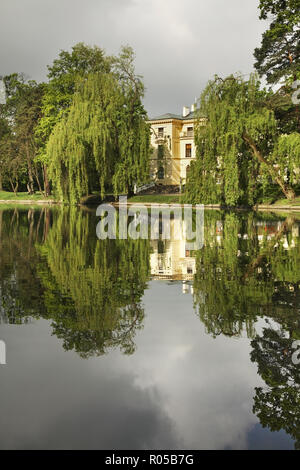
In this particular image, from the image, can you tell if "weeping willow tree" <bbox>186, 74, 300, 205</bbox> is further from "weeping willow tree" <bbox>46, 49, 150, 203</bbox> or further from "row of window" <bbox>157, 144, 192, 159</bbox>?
"row of window" <bbox>157, 144, 192, 159</bbox>

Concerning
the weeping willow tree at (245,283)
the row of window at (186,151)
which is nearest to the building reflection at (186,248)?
the weeping willow tree at (245,283)

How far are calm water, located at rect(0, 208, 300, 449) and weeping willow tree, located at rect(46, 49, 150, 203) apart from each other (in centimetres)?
2548

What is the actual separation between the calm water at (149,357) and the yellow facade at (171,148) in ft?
175

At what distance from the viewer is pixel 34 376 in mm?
4402

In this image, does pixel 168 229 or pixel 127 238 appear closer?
pixel 127 238

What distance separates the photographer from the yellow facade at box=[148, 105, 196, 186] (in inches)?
2462

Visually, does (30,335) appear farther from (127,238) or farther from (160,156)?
(160,156)

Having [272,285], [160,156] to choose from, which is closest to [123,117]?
[160,156]

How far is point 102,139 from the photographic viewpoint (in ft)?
121

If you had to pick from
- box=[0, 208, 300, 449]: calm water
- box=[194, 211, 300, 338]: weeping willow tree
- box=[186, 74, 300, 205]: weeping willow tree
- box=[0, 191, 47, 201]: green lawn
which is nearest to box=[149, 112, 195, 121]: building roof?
box=[0, 191, 47, 201]: green lawn

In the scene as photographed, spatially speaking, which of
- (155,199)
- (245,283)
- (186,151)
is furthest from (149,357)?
(186,151)
